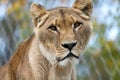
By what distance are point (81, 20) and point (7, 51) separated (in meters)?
1.51

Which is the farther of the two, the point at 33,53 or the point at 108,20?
the point at 108,20

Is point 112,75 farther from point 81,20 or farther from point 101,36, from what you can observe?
point 81,20

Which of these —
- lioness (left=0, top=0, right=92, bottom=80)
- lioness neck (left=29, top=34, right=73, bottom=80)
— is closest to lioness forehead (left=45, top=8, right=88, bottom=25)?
lioness (left=0, top=0, right=92, bottom=80)

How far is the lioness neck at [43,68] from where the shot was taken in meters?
3.12

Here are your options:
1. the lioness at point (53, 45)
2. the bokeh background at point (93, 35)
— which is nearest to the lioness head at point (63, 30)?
the lioness at point (53, 45)

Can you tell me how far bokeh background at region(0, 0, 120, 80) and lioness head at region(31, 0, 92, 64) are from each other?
0.61 m

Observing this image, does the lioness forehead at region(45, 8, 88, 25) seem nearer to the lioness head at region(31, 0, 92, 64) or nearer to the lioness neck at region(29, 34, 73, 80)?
the lioness head at region(31, 0, 92, 64)

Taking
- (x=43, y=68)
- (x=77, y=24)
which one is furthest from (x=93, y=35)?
(x=77, y=24)

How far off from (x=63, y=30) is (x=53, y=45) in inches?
3.2

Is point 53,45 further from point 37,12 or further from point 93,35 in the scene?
point 93,35

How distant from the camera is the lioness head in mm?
2871

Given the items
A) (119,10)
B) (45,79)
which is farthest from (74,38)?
(119,10)

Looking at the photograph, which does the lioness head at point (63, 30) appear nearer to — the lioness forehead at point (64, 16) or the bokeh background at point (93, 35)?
the lioness forehead at point (64, 16)

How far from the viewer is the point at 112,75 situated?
4191 millimetres
